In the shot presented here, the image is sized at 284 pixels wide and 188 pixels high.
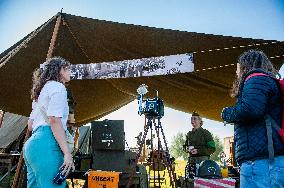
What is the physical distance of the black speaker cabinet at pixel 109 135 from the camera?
17.4 ft

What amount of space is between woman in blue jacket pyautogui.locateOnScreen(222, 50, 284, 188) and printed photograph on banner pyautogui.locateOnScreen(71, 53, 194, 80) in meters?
2.72

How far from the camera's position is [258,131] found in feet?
6.58

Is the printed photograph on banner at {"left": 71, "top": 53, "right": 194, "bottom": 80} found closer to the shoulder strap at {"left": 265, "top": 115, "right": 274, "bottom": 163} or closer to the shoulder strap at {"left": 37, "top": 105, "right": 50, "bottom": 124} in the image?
the shoulder strap at {"left": 265, "top": 115, "right": 274, "bottom": 163}

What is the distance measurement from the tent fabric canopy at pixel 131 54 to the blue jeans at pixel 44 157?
2858 millimetres

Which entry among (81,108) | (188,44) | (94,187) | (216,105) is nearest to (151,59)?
(188,44)

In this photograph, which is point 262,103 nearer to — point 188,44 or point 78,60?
point 188,44

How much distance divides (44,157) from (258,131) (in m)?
1.37

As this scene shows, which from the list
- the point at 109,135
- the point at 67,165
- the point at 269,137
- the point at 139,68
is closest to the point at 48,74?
the point at 67,165

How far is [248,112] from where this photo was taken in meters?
2.00

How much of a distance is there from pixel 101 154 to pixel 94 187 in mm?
813

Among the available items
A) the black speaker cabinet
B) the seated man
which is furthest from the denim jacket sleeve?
the seated man

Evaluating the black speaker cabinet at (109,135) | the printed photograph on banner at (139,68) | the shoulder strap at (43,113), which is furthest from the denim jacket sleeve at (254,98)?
the black speaker cabinet at (109,135)

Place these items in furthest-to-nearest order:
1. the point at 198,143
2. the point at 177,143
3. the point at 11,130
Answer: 1. the point at 177,143
2. the point at 11,130
3. the point at 198,143

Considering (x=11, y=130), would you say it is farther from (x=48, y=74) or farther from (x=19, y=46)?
(x=48, y=74)
